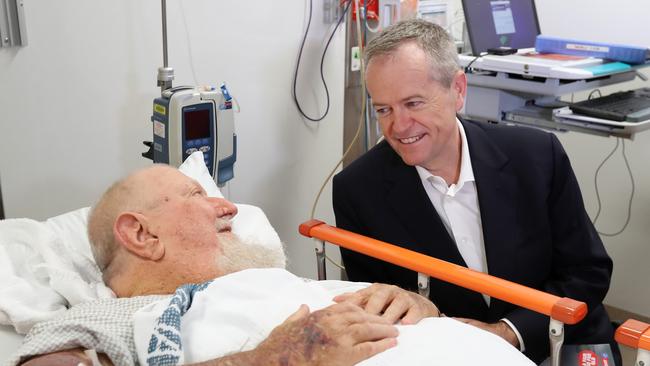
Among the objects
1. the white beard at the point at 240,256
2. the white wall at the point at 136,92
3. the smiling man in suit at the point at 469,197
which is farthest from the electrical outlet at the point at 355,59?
the white beard at the point at 240,256

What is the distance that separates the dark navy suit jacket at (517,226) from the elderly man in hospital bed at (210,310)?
0.26 meters

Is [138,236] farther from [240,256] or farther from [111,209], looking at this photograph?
[240,256]

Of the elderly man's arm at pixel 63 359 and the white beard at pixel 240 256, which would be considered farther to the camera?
the white beard at pixel 240 256

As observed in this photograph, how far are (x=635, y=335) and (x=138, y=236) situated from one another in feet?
3.26

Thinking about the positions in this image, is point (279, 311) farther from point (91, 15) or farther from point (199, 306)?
point (91, 15)

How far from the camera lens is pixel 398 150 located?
1730 mm

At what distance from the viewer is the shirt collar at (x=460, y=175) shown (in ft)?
5.70

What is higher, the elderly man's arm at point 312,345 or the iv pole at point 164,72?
the iv pole at point 164,72

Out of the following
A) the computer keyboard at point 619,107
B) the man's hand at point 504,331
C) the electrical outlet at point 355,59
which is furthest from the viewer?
the electrical outlet at point 355,59

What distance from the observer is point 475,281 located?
57.2 inches

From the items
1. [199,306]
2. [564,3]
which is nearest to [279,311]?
[199,306]

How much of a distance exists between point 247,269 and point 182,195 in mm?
235

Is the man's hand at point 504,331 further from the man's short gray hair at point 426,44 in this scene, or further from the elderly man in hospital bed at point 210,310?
the man's short gray hair at point 426,44

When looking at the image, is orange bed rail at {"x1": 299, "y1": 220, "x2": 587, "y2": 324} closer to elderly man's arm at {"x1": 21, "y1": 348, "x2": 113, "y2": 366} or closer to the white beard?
the white beard
